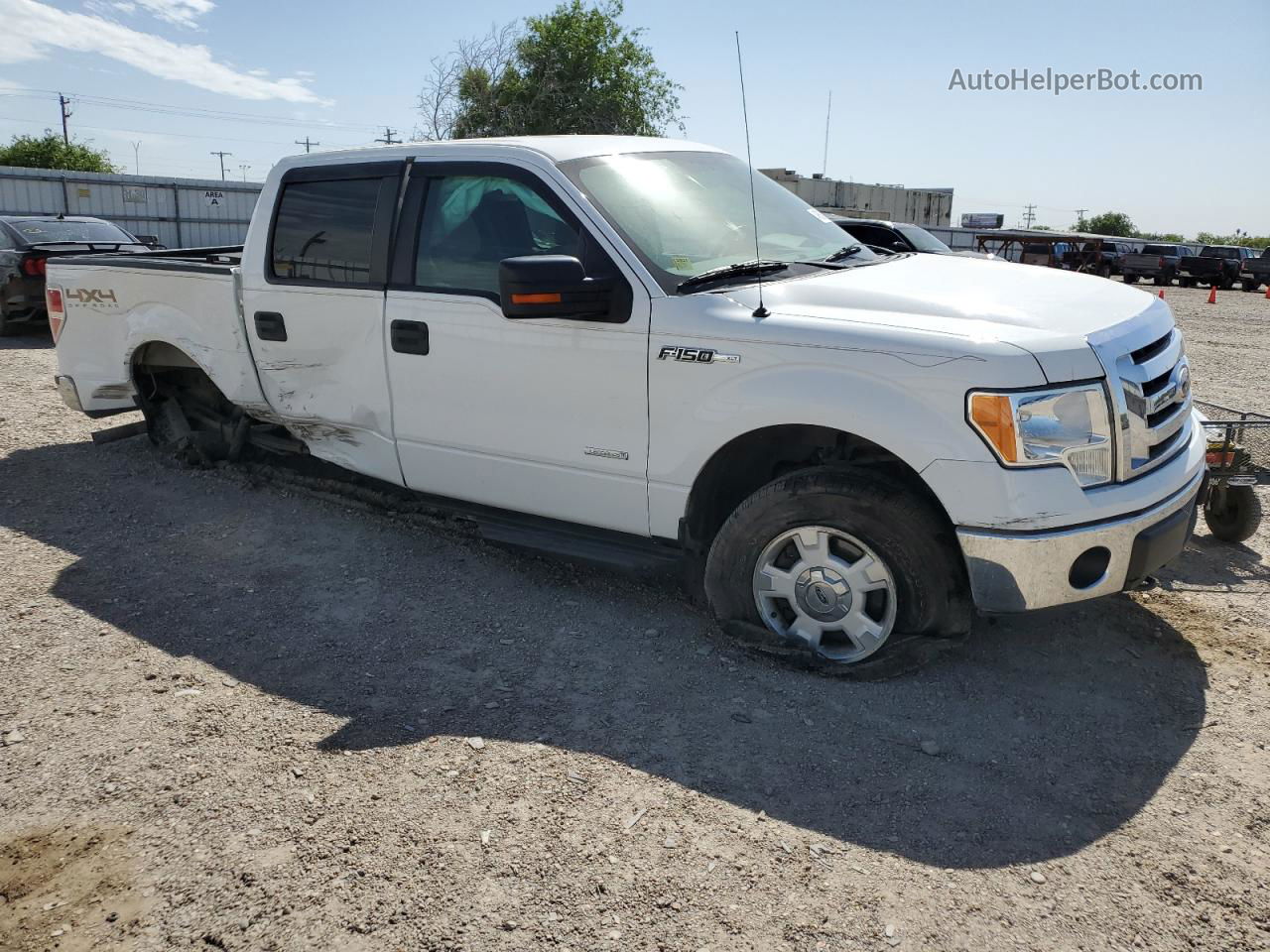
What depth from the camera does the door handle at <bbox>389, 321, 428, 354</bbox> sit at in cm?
438

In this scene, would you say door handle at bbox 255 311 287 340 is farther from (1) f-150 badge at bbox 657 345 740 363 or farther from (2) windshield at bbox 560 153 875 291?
(1) f-150 badge at bbox 657 345 740 363

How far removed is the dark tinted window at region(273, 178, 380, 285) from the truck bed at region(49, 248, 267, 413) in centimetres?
43

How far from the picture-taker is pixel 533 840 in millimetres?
2775

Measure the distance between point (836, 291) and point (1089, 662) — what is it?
5.66ft

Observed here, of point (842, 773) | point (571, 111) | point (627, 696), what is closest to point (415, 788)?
point (627, 696)

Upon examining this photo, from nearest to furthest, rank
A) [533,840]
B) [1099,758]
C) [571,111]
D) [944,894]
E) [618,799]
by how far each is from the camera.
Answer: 1. [944,894]
2. [533,840]
3. [618,799]
4. [1099,758]
5. [571,111]

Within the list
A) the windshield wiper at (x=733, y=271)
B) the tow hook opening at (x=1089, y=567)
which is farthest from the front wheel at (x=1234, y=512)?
the windshield wiper at (x=733, y=271)

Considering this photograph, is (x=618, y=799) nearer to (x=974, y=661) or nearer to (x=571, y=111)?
(x=974, y=661)

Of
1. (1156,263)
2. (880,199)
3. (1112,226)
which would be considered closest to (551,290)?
(1156,263)

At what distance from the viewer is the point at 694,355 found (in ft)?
12.1

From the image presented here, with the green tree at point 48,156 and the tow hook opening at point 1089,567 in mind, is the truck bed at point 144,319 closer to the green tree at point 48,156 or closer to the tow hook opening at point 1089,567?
the tow hook opening at point 1089,567

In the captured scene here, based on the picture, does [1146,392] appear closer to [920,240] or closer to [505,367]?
[505,367]

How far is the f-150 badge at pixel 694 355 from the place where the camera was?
361cm

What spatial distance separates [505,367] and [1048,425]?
2152mm
